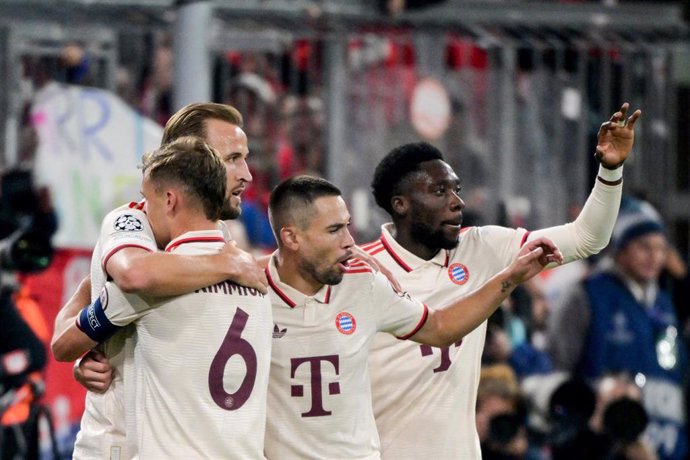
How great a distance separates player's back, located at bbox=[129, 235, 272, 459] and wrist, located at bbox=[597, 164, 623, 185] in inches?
55.9

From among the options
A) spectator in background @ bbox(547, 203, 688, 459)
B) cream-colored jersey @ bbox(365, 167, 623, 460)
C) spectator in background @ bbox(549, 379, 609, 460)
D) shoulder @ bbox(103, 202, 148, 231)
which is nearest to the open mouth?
cream-colored jersey @ bbox(365, 167, 623, 460)

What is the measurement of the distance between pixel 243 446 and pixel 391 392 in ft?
3.75

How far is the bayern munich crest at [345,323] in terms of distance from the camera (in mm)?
4523

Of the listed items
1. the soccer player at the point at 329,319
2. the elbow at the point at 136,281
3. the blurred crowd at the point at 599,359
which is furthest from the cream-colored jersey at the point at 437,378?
the blurred crowd at the point at 599,359

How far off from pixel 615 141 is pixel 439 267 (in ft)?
2.62

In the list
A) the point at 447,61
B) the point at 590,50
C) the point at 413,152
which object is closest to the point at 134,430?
the point at 413,152

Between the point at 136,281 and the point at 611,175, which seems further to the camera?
the point at 611,175

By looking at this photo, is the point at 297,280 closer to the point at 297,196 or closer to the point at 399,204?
the point at 297,196

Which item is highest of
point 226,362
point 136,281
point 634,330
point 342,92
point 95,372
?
point 342,92

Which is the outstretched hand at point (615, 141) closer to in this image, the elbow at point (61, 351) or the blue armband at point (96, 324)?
the blue armband at point (96, 324)

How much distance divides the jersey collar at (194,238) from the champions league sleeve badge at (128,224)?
11cm

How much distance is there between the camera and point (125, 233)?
4.02 metres

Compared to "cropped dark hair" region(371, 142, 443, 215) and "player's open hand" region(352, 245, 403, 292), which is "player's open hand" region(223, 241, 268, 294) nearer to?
"player's open hand" region(352, 245, 403, 292)

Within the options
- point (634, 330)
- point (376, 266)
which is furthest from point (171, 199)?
point (634, 330)
